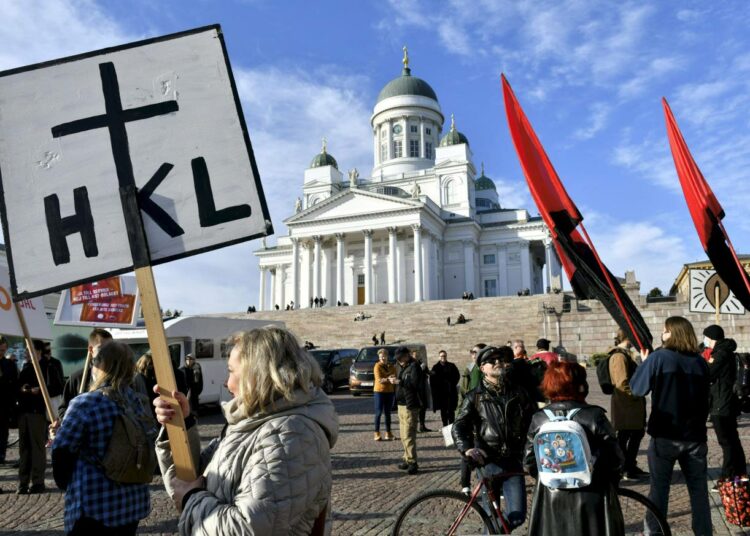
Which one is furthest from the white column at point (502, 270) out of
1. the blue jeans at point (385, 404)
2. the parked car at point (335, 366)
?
the blue jeans at point (385, 404)

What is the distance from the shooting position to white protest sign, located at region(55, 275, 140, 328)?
9.58 m

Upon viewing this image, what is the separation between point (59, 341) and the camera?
54.0ft

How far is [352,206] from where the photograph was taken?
192ft

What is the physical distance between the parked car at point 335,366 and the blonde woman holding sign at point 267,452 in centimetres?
1980

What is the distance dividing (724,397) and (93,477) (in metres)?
6.10

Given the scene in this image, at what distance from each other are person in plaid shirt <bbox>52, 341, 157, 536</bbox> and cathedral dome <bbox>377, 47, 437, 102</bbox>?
74332mm

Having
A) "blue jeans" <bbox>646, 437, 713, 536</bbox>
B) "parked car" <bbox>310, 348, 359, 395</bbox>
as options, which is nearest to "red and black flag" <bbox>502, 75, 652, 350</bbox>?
"blue jeans" <bbox>646, 437, 713, 536</bbox>

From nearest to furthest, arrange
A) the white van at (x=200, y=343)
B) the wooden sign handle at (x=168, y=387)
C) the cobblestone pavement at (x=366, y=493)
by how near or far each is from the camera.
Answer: the wooden sign handle at (x=168, y=387)
the cobblestone pavement at (x=366, y=493)
the white van at (x=200, y=343)

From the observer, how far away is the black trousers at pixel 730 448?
5875 mm

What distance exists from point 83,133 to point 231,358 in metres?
1.07

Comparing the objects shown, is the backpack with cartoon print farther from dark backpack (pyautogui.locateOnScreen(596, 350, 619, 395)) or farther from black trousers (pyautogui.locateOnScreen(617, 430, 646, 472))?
black trousers (pyautogui.locateOnScreen(617, 430, 646, 472))

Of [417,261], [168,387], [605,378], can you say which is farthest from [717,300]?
[417,261]

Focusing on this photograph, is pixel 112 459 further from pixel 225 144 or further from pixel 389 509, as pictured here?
pixel 389 509

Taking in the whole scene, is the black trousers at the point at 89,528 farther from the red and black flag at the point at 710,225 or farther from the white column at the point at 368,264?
the white column at the point at 368,264
